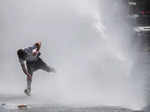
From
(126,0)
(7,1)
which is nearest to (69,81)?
(7,1)

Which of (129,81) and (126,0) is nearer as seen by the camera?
(129,81)

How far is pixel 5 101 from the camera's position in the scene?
12.2m

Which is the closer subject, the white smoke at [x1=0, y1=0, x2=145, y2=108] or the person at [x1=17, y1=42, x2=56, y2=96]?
the person at [x1=17, y1=42, x2=56, y2=96]

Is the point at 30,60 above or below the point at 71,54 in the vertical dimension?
below

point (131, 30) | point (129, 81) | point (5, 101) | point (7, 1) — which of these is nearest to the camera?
point (5, 101)

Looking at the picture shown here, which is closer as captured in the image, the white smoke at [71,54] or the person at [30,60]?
the person at [30,60]

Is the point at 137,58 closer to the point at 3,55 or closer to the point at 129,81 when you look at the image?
the point at 3,55

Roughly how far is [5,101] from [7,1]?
9.18m

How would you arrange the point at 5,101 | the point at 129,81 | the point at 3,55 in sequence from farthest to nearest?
the point at 3,55
the point at 129,81
the point at 5,101

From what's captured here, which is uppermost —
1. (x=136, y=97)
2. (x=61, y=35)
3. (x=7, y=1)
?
(x=7, y=1)

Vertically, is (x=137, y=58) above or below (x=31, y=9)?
below

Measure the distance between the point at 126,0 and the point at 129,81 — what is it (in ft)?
42.1

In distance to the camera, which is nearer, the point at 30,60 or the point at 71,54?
the point at 30,60

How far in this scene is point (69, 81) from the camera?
552 inches
